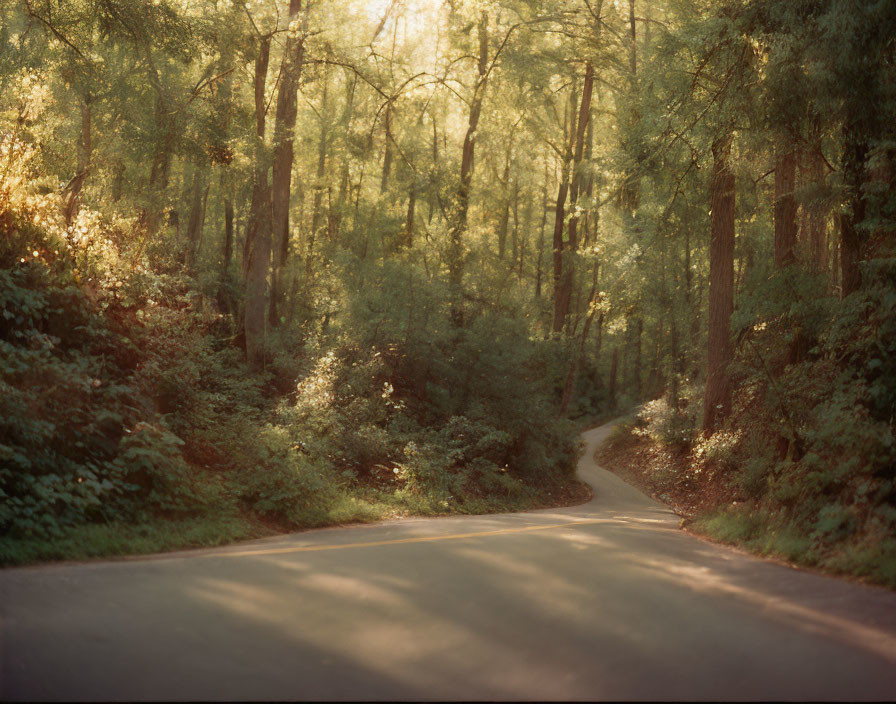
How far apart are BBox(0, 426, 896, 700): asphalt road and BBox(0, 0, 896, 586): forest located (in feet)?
6.26

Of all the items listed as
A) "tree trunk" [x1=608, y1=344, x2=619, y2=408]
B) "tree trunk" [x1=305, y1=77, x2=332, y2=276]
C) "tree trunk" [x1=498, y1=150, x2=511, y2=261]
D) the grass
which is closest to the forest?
the grass

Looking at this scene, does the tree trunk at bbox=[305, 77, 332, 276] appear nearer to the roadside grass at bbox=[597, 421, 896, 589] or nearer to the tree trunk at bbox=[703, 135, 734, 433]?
the tree trunk at bbox=[703, 135, 734, 433]

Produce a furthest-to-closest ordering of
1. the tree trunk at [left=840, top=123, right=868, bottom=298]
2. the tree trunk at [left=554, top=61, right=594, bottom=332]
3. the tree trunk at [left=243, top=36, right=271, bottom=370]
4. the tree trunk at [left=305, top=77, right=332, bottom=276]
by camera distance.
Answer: the tree trunk at [left=305, top=77, right=332, bottom=276] < the tree trunk at [left=554, top=61, right=594, bottom=332] < the tree trunk at [left=243, top=36, right=271, bottom=370] < the tree trunk at [left=840, top=123, right=868, bottom=298]

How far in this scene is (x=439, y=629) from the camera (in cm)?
556

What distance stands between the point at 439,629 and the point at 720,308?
65.9 ft

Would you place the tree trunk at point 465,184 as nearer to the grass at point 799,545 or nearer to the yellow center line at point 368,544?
the grass at point 799,545

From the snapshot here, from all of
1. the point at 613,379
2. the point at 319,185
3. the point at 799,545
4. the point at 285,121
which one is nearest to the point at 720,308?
the point at 285,121

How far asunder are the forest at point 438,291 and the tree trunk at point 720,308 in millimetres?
78

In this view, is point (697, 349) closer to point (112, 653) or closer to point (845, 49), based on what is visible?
point (845, 49)

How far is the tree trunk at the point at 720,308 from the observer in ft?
76.7

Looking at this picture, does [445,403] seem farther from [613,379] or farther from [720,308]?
[613,379]

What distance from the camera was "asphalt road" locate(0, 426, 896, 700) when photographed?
4555 millimetres

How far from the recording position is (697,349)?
33.3 m

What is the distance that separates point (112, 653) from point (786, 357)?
14047mm
